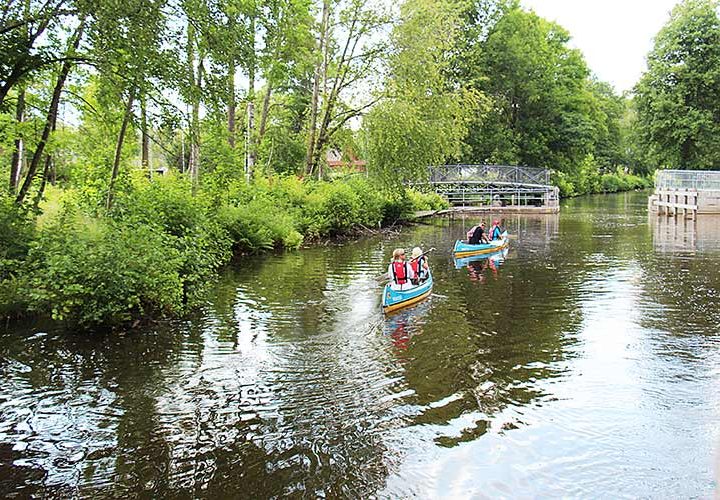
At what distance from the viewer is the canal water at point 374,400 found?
6.13m

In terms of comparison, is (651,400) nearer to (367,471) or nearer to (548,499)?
(548,499)

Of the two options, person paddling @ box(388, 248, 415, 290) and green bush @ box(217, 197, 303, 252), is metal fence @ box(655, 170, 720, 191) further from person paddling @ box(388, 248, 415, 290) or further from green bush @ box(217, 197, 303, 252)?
person paddling @ box(388, 248, 415, 290)

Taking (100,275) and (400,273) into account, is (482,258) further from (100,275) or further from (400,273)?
(100,275)

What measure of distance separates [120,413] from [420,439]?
3546 mm

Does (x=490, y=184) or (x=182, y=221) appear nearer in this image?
(x=182, y=221)

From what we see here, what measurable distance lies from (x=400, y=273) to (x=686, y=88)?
46.2 metres

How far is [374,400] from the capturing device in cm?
813

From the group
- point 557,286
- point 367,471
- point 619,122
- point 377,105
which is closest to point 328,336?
point 367,471

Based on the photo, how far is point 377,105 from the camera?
28.9 metres

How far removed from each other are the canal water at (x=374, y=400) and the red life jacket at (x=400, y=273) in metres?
0.68

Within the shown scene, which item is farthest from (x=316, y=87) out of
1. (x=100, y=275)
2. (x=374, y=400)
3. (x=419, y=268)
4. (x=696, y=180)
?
(x=696, y=180)

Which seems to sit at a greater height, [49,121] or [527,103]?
[527,103]

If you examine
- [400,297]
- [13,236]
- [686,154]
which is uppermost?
[686,154]

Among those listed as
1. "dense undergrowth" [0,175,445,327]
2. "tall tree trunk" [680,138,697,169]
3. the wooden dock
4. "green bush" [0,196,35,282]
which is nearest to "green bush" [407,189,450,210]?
the wooden dock
